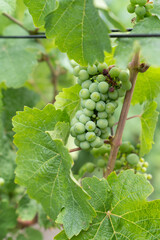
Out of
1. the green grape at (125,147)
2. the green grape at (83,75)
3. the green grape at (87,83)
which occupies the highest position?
the green grape at (83,75)

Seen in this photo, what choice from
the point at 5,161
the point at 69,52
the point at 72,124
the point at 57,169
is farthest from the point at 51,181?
the point at 5,161

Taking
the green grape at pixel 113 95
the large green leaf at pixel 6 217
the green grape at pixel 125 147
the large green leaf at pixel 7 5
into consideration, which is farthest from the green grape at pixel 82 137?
the large green leaf at pixel 6 217

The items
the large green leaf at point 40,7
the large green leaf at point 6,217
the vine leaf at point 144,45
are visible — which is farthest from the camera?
the large green leaf at point 6,217

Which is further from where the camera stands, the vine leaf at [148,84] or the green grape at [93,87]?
the vine leaf at [148,84]

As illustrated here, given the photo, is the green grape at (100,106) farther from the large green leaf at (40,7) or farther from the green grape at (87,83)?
Answer: the large green leaf at (40,7)

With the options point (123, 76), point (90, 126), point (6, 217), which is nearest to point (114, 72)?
point (123, 76)
